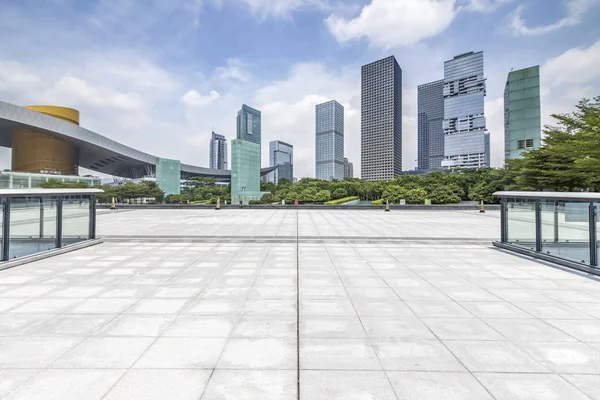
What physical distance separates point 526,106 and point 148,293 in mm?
78637

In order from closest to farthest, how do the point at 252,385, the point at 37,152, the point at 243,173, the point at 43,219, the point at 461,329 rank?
the point at 252,385 → the point at 461,329 → the point at 43,219 → the point at 37,152 → the point at 243,173

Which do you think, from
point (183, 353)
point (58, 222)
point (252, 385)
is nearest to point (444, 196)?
point (58, 222)

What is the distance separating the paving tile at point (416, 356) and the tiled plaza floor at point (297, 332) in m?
0.02

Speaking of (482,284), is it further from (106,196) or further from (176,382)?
(106,196)

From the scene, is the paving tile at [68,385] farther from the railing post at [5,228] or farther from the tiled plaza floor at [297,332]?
the railing post at [5,228]

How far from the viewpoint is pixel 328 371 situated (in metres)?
3.12

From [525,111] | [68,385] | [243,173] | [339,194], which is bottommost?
[68,385]

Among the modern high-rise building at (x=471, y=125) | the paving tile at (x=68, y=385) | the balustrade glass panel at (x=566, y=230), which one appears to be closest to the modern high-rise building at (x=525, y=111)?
the balustrade glass panel at (x=566, y=230)

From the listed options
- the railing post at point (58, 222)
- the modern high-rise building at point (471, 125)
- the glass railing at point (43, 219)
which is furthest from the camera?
the modern high-rise building at point (471, 125)

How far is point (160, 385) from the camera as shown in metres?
2.90

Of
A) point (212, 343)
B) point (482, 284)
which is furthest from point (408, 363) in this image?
point (482, 284)

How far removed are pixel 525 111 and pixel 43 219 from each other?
3073 inches

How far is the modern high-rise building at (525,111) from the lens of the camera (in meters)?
62.2

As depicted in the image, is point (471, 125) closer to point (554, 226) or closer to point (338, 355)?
point (554, 226)
